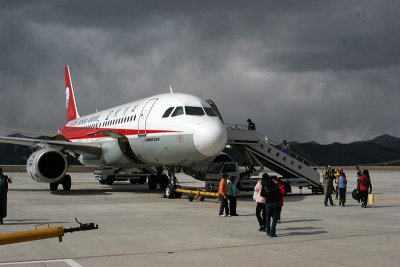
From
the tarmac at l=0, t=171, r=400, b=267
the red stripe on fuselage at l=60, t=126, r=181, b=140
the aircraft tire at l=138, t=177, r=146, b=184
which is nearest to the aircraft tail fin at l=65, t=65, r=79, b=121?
the red stripe on fuselage at l=60, t=126, r=181, b=140

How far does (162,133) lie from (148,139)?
1.16 meters

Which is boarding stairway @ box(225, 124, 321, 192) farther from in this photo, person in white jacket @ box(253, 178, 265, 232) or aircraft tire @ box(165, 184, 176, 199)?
person in white jacket @ box(253, 178, 265, 232)

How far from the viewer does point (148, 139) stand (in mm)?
21953

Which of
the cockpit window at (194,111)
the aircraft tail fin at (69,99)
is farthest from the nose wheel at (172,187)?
the aircraft tail fin at (69,99)

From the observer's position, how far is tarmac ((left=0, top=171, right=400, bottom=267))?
28.7 ft

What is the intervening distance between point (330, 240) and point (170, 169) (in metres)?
12.4

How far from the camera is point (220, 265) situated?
8.29 meters

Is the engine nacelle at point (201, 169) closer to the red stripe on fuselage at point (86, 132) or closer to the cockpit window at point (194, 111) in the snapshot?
the red stripe on fuselage at point (86, 132)

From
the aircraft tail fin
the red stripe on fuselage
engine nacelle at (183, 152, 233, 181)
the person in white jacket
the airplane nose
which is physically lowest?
the person in white jacket

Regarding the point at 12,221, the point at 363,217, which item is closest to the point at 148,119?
the point at 12,221

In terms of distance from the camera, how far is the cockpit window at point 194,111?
20.6 m

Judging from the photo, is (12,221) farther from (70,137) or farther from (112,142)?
(70,137)

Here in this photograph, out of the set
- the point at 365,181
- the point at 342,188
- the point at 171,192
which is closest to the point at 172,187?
the point at 171,192

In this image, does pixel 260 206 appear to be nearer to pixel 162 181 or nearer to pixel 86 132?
pixel 162 181
